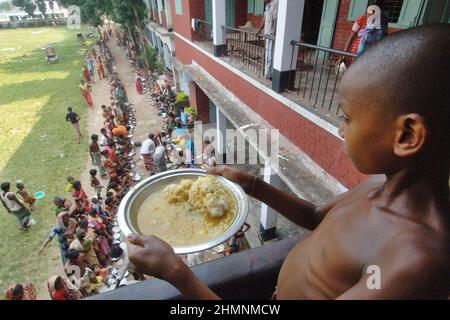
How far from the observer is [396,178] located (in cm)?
93

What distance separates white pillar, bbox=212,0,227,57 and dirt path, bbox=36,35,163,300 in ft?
16.0

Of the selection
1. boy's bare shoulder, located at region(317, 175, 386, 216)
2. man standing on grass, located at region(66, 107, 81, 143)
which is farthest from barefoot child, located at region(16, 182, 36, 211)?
boy's bare shoulder, located at region(317, 175, 386, 216)

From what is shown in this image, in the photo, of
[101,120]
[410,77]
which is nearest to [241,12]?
[101,120]

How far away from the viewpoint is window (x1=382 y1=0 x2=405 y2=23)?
5.53 m

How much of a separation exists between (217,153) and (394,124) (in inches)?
368

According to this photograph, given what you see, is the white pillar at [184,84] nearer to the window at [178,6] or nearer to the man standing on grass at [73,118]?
the window at [178,6]

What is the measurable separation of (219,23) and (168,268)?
757 cm

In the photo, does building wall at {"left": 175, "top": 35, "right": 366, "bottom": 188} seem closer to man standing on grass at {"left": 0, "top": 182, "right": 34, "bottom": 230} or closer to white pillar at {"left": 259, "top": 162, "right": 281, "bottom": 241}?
white pillar at {"left": 259, "top": 162, "right": 281, "bottom": 241}

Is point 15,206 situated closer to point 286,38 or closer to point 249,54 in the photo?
point 249,54

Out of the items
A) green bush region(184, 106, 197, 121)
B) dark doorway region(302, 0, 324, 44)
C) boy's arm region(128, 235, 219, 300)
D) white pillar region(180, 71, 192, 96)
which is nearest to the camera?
boy's arm region(128, 235, 219, 300)
